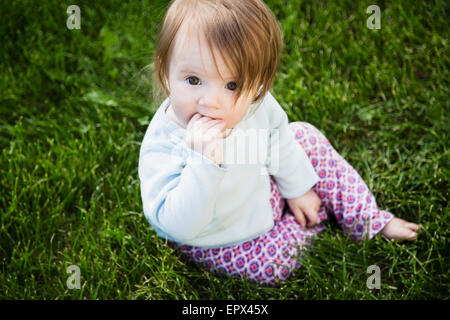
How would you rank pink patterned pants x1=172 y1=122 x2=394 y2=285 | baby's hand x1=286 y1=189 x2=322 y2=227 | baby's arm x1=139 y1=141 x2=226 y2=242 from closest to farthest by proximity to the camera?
baby's arm x1=139 y1=141 x2=226 y2=242 < pink patterned pants x1=172 y1=122 x2=394 y2=285 < baby's hand x1=286 y1=189 x2=322 y2=227

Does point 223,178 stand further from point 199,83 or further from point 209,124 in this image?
point 199,83

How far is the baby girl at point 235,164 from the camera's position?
1.26m

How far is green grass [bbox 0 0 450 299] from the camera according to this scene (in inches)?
68.8

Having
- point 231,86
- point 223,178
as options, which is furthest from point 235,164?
point 231,86

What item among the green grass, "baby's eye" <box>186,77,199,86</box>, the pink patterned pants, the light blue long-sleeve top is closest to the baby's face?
"baby's eye" <box>186,77,199,86</box>

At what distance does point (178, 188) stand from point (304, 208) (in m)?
0.60

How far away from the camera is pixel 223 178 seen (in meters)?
1.52

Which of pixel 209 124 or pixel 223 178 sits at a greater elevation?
pixel 209 124

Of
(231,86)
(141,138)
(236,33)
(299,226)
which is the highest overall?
(236,33)

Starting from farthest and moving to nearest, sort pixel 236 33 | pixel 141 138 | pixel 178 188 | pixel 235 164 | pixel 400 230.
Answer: pixel 141 138 → pixel 400 230 → pixel 235 164 → pixel 178 188 → pixel 236 33

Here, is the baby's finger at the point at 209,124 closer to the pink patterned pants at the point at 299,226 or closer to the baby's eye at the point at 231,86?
the baby's eye at the point at 231,86

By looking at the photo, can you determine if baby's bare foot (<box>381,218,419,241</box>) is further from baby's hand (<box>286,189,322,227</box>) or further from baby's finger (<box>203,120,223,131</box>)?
baby's finger (<box>203,120,223,131</box>)

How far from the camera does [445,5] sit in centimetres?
250
